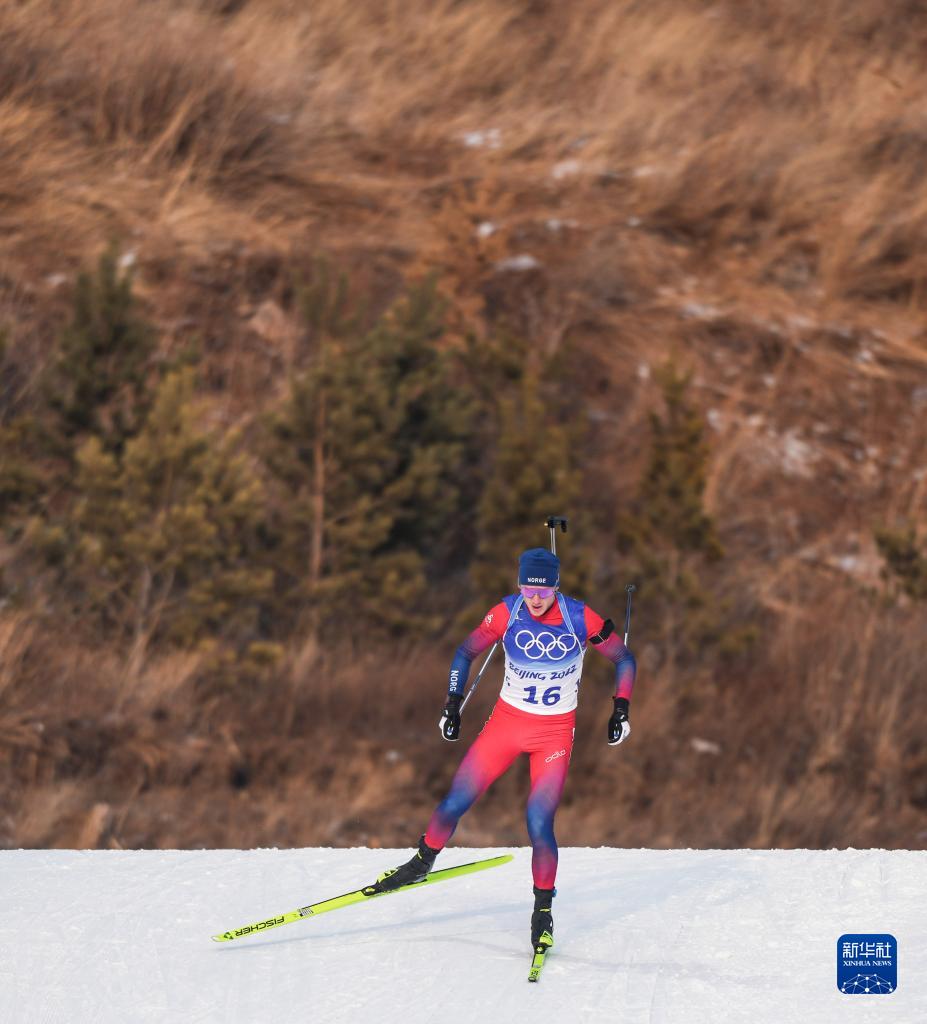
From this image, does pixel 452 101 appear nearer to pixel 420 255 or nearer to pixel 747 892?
pixel 420 255

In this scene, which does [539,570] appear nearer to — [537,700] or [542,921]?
[537,700]

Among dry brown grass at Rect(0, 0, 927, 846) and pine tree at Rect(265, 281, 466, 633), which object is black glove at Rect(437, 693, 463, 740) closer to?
dry brown grass at Rect(0, 0, 927, 846)

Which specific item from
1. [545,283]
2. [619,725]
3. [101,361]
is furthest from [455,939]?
[545,283]

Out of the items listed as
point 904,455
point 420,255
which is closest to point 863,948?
point 904,455

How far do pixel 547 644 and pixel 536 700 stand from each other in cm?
25

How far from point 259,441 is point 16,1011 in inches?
Answer: 344

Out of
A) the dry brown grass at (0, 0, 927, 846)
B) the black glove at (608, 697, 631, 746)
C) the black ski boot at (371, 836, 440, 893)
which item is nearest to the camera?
the black glove at (608, 697, 631, 746)

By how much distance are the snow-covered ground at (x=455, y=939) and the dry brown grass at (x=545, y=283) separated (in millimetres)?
3405

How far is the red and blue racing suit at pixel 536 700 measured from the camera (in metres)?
5.68

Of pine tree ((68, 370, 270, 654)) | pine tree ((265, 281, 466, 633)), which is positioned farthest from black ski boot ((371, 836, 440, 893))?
pine tree ((265, 281, 466, 633))

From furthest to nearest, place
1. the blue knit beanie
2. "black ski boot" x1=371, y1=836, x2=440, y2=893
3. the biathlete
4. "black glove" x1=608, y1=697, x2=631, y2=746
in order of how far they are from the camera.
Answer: "black ski boot" x1=371, y1=836, x2=440, y2=893 < the biathlete < the blue knit beanie < "black glove" x1=608, y1=697, x2=631, y2=746

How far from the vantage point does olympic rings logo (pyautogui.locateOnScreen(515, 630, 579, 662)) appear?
5680mm

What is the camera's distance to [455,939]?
6180 millimetres

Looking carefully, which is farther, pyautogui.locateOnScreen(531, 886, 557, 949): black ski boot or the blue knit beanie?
pyautogui.locateOnScreen(531, 886, 557, 949): black ski boot
